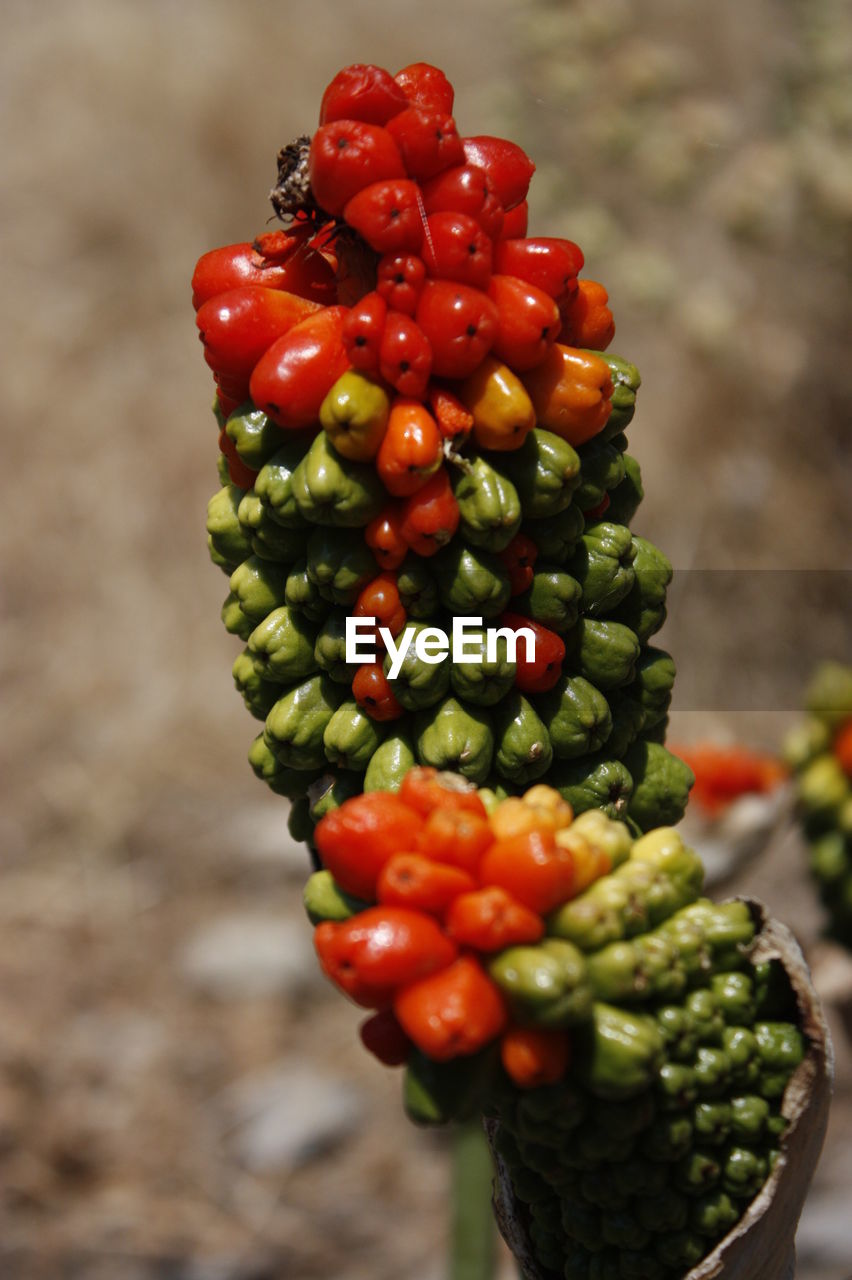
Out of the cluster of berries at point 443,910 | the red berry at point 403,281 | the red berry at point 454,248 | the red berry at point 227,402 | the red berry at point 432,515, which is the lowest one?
the cluster of berries at point 443,910

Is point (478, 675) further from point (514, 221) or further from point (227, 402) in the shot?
point (514, 221)

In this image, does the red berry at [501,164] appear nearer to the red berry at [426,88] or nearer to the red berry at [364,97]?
the red berry at [426,88]

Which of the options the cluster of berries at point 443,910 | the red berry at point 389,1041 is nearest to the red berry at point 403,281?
the cluster of berries at point 443,910

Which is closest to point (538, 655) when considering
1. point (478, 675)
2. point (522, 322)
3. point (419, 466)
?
point (478, 675)

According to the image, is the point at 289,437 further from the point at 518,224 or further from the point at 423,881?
the point at 423,881

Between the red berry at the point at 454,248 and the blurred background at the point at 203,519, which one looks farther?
the blurred background at the point at 203,519

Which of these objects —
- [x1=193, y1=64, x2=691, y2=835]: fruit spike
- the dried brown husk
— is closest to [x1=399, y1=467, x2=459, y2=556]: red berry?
[x1=193, y1=64, x2=691, y2=835]: fruit spike

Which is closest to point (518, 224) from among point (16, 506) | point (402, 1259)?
point (402, 1259)
